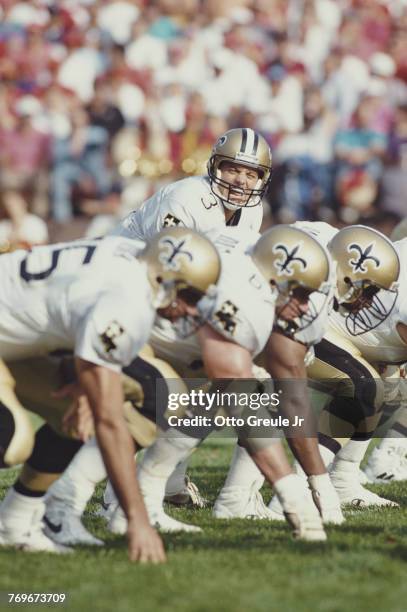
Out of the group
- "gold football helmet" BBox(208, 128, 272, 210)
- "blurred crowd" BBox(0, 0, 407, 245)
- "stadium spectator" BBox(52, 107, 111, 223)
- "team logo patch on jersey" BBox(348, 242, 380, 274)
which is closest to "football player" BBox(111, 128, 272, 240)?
"gold football helmet" BBox(208, 128, 272, 210)

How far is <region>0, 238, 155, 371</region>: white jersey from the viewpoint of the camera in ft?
15.4

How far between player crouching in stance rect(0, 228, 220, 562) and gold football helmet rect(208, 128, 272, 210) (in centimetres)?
193

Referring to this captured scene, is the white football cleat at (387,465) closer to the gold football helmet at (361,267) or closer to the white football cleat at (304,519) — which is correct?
the gold football helmet at (361,267)

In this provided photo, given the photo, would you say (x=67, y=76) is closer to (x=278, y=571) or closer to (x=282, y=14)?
(x=282, y=14)

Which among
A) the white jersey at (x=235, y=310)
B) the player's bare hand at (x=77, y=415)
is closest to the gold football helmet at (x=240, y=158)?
the white jersey at (x=235, y=310)

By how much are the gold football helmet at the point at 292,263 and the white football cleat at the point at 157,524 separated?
1.20 meters

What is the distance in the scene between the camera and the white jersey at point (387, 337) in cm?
711

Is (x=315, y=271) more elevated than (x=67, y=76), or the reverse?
(x=315, y=271)

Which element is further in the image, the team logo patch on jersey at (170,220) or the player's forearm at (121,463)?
the team logo patch on jersey at (170,220)

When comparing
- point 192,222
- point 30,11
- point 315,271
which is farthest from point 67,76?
point 315,271

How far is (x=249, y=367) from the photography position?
18.0 feet

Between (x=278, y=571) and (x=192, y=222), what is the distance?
8.74 feet

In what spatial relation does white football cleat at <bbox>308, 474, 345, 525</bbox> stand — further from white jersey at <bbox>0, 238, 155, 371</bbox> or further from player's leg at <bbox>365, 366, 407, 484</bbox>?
player's leg at <bbox>365, 366, 407, 484</bbox>

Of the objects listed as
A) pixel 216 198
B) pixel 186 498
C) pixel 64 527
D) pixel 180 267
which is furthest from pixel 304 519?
pixel 216 198
